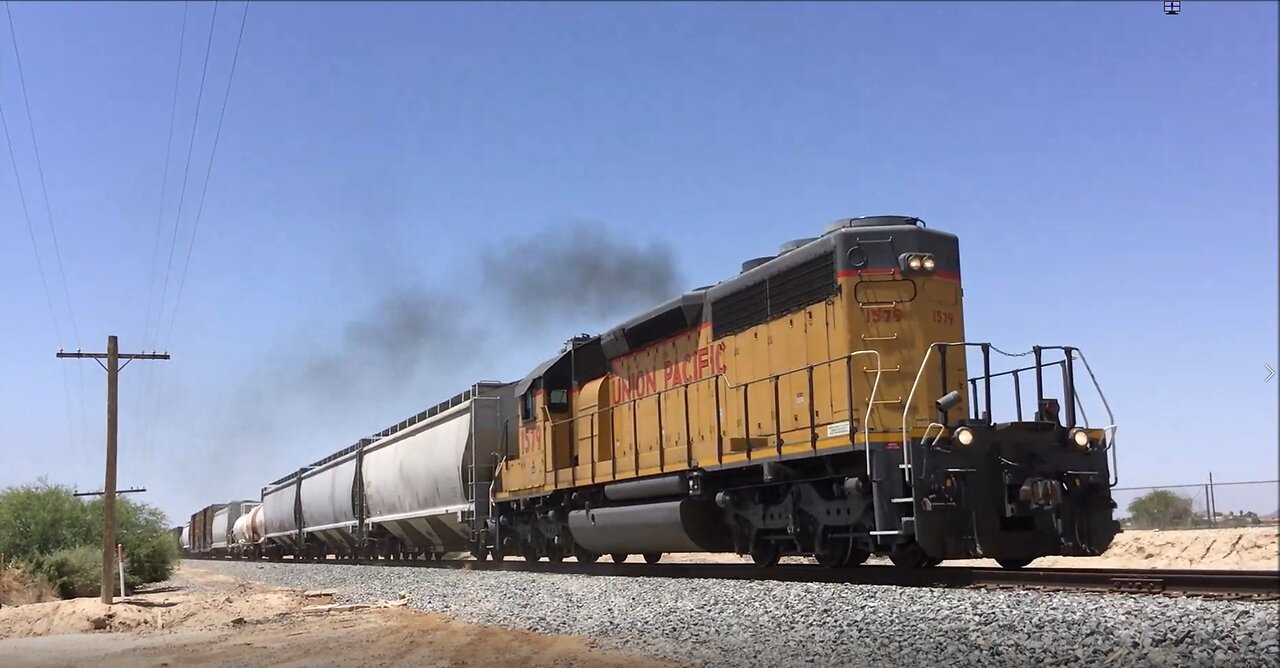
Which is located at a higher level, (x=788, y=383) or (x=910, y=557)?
(x=788, y=383)

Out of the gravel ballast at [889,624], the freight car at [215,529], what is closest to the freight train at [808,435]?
the gravel ballast at [889,624]

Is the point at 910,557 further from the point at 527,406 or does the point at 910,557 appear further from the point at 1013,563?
the point at 527,406

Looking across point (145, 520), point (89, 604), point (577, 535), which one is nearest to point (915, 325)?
point (577, 535)

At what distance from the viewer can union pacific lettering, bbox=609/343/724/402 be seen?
15.6m

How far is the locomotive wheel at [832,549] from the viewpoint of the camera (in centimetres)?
1278

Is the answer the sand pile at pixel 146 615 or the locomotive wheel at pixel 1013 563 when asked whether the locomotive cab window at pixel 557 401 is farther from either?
the locomotive wheel at pixel 1013 563

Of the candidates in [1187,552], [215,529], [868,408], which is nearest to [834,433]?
[868,408]

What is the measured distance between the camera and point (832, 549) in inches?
504

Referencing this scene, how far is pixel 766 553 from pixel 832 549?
157 cm

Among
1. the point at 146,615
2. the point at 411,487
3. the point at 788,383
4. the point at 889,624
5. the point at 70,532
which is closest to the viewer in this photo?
the point at 889,624

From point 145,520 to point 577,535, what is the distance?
22.2 meters

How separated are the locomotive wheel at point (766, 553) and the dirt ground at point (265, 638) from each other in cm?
419

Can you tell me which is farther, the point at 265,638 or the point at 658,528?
the point at 658,528

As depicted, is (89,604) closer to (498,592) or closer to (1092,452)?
(498,592)
